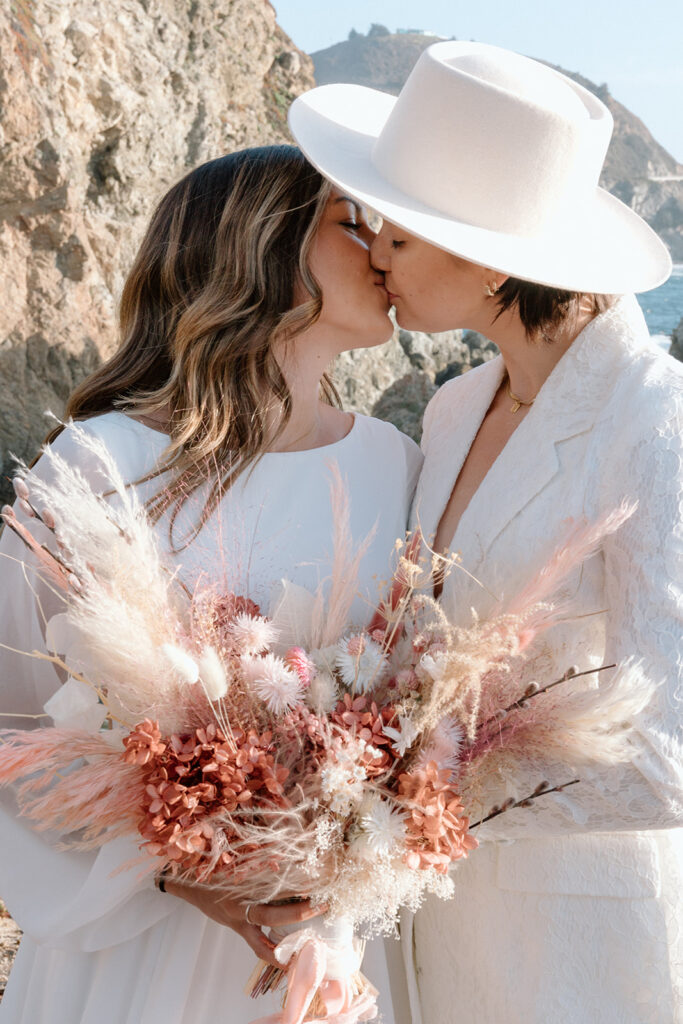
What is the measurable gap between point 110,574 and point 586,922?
1.20 metres

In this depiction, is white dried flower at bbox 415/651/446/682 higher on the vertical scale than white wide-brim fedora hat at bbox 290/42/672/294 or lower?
lower

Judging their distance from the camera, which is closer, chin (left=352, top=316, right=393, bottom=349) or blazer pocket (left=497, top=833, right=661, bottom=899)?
blazer pocket (left=497, top=833, right=661, bottom=899)

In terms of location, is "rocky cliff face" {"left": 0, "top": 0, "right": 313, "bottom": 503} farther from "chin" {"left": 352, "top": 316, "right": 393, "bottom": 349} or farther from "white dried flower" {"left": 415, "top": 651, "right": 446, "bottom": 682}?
"white dried flower" {"left": 415, "top": 651, "right": 446, "bottom": 682}

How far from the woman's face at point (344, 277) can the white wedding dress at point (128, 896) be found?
502 millimetres

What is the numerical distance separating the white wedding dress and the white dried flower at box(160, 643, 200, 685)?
0.83ft

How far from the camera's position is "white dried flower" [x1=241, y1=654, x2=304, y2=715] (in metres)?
1.55

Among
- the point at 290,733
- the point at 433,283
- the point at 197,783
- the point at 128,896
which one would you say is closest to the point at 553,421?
the point at 433,283

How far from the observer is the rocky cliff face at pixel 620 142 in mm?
25686

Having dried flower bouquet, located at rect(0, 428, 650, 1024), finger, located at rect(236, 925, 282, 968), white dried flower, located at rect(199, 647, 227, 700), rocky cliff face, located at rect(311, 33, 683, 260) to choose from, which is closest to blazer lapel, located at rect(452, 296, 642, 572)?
dried flower bouquet, located at rect(0, 428, 650, 1024)

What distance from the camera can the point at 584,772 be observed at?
169cm

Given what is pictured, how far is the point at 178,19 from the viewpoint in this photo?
9.15m

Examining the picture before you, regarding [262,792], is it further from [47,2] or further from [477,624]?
[47,2]

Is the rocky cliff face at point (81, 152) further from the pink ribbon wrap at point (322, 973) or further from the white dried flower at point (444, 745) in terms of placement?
the white dried flower at point (444, 745)

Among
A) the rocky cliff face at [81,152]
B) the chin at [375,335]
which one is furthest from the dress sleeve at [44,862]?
the rocky cliff face at [81,152]
